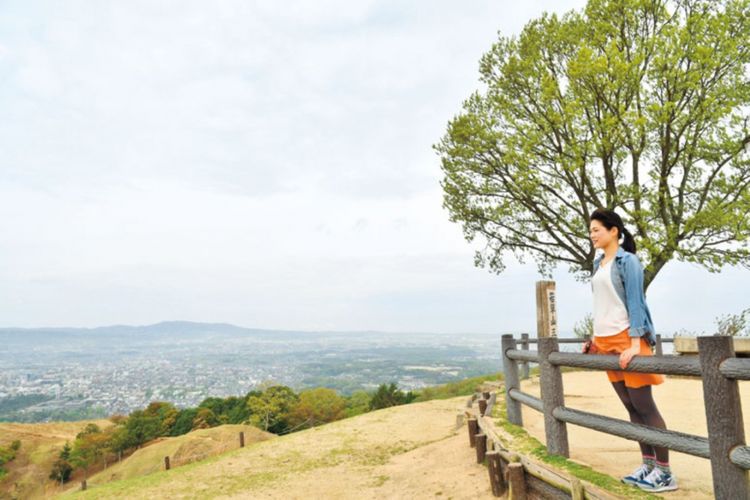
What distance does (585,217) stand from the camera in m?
15.0

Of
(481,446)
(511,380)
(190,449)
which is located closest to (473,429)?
(481,446)

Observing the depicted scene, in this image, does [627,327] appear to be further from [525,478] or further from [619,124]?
[619,124]

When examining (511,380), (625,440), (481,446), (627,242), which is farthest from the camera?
(511,380)

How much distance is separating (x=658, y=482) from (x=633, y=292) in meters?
1.57

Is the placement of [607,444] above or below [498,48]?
below

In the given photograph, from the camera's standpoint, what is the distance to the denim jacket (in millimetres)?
3789

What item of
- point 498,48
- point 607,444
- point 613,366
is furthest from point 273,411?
point 613,366

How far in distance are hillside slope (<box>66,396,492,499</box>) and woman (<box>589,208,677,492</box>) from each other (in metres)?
2.20

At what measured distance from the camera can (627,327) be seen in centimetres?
402

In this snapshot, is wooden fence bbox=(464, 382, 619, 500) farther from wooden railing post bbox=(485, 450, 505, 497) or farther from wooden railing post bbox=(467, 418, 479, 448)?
wooden railing post bbox=(467, 418, 479, 448)

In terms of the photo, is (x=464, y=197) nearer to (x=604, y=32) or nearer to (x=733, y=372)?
(x=604, y=32)

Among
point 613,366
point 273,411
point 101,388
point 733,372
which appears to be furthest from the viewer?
point 101,388

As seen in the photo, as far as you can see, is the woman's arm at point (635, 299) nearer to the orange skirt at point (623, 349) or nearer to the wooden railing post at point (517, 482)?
the orange skirt at point (623, 349)

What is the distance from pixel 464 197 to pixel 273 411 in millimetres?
17846
